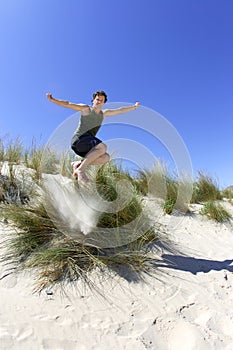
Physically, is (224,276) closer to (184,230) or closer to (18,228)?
(184,230)

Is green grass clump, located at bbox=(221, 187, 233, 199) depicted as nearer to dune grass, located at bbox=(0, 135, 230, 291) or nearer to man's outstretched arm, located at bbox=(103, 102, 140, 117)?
dune grass, located at bbox=(0, 135, 230, 291)

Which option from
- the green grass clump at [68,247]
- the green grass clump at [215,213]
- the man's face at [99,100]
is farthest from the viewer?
the green grass clump at [215,213]

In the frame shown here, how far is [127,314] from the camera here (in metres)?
2.18

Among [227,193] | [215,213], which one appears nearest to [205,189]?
[227,193]

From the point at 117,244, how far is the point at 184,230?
1.67m

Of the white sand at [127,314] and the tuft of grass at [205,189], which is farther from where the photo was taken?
the tuft of grass at [205,189]

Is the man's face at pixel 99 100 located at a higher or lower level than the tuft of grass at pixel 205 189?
higher

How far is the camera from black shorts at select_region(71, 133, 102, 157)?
3.48 m

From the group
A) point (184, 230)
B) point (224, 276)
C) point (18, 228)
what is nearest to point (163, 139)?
point (184, 230)

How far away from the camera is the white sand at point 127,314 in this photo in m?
1.84

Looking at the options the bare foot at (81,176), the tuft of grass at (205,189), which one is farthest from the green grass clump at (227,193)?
the bare foot at (81,176)

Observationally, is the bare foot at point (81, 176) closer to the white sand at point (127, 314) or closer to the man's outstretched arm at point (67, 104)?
the man's outstretched arm at point (67, 104)

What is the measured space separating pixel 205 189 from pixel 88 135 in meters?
4.46

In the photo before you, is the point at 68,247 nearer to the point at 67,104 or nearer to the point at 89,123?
the point at 89,123
